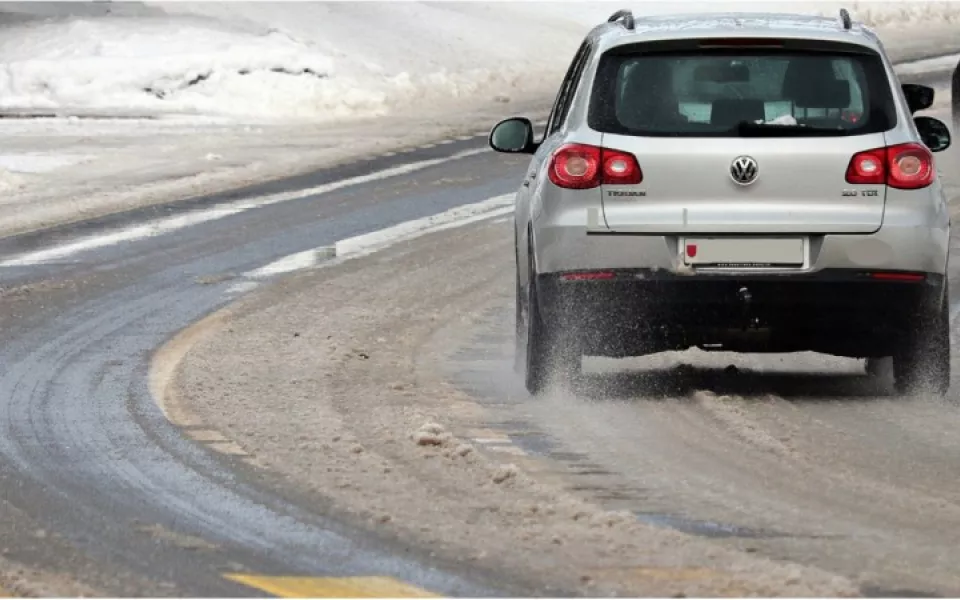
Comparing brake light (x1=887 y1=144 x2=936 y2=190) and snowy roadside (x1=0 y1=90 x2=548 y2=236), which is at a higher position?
brake light (x1=887 y1=144 x2=936 y2=190)

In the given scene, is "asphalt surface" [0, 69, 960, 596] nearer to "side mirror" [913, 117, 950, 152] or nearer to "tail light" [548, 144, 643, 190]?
"tail light" [548, 144, 643, 190]

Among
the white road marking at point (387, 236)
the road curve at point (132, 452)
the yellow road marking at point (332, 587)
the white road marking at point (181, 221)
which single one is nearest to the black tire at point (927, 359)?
the road curve at point (132, 452)

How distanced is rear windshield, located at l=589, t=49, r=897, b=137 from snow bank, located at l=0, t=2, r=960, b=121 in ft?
63.6

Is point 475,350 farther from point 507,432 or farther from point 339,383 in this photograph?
point 507,432

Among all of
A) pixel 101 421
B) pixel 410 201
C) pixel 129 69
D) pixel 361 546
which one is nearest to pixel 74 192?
pixel 410 201

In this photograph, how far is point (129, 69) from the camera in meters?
31.0

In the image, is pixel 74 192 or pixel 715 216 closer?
pixel 715 216

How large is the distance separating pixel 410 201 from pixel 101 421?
33.8 feet

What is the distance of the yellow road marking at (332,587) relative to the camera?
20.3 ft

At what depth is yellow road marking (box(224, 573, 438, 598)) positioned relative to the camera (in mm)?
6180

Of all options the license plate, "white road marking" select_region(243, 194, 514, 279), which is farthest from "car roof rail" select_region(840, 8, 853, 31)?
"white road marking" select_region(243, 194, 514, 279)

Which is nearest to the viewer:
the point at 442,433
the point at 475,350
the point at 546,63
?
the point at 442,433

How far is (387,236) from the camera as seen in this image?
17312mm

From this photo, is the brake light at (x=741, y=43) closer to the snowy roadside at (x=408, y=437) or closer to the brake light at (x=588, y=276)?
the brake light at (x=588, y=276)
